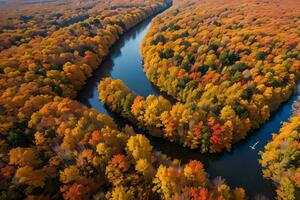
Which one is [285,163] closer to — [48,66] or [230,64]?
[230,64]

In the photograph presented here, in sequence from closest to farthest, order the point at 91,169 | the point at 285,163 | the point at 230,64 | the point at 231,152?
the point at 91,169
the point at 285,163
the point at 231,152
the point at 230,64

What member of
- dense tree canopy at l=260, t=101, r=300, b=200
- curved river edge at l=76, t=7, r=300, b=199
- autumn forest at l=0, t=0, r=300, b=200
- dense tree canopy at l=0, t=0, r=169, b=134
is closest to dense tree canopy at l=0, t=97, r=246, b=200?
autumn forest at l=0, t=0, r=300, b=200

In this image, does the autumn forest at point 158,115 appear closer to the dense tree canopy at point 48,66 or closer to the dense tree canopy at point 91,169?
the dense tree canopy at point 91,169

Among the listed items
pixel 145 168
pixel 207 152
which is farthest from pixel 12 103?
pixel 207 152

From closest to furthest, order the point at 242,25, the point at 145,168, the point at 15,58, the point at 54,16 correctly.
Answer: the point at 145,168, the point at 15,58, the point at 242,25, the point at 54,16

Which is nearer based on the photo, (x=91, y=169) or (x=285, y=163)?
(x=91, y=169)

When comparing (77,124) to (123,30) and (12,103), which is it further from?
(123,30)

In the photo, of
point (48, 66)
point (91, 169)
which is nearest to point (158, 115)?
point (91, 169)

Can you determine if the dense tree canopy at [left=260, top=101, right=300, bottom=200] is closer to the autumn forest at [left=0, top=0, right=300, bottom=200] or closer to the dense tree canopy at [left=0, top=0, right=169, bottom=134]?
the autumn forest at [left=0, top=0, right=300, bottom=200]
